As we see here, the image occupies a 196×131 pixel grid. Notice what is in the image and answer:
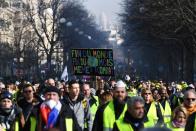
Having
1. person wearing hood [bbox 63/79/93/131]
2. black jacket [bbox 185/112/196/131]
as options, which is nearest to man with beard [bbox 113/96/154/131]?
black jacket [bbox 185/112/196/131]

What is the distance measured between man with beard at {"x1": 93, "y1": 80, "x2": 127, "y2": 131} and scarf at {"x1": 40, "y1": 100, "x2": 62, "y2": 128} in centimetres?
110

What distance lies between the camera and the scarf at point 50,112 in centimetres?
886

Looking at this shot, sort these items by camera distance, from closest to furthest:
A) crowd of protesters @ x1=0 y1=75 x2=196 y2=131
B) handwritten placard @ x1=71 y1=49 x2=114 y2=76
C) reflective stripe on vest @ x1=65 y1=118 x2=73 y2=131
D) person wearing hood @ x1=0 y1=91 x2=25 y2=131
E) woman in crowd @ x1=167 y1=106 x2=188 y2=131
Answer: crowd of protesters @ x1=0 y1=75 x2=196 y2=131 < woman in crowd @ x1=167 y1=106 x2=188 y2=131 < reflective stripe on vest @ x1=65 y1=118 x2=73 y2=131 < person wearing hood @ x1=0 y1=91 x2=25 y2=131 < handwritten placard @ x1=71 y1=49 x2=114 y2=76

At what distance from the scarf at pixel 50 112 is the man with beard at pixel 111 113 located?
3.59 ft

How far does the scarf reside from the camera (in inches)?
349

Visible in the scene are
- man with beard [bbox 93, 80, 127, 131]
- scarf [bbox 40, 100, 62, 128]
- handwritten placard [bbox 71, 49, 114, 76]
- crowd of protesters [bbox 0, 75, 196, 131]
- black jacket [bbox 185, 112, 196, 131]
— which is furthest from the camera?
handwritten placard [bbox 71, 49, 114, 76]

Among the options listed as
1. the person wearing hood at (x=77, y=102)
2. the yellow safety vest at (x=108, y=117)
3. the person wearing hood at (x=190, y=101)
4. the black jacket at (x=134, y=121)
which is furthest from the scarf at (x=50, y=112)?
the person wearing hood at (x=77, y=102)

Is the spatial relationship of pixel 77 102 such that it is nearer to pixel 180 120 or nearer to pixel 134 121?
pixel 180 120

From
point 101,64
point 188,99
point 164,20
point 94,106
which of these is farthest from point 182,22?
point 188,99

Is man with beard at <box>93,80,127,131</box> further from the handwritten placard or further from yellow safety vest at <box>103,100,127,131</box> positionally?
the handwritten placard

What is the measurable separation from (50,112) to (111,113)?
1168mm

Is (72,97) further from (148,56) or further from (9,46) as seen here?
(148,56)

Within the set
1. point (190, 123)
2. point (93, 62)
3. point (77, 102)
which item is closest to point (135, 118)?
point (190, 123)

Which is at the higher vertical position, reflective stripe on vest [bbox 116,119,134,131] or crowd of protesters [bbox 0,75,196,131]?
crowd of protesters [bbox 0,75,196,131]
